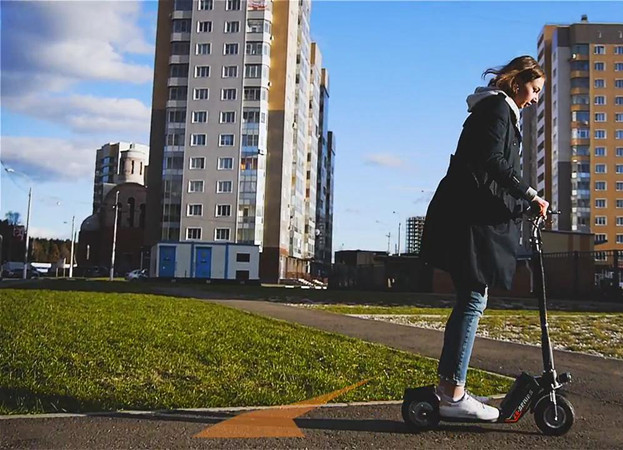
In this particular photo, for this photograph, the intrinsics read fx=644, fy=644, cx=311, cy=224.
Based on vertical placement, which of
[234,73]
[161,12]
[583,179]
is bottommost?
[583,179]

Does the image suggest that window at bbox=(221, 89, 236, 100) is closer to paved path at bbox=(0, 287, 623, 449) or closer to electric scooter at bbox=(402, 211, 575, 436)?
paved path at bbox=(0, 287, 623, 449)

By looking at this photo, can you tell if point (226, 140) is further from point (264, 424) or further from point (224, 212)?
point (264, 424)

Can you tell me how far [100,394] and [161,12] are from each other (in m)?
83.3

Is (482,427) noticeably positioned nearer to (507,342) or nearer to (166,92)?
(507,342)

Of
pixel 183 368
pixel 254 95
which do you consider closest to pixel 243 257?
pixel 254 95

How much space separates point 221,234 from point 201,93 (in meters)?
17.1

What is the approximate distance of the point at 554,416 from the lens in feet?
12.4

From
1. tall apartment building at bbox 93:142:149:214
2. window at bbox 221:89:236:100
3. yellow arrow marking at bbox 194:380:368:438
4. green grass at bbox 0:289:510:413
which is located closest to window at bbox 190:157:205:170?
window at bbox 221:89:236:100

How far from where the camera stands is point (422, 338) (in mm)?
9297

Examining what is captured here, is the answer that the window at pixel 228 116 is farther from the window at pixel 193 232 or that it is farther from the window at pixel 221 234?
the window at pixel 193 232

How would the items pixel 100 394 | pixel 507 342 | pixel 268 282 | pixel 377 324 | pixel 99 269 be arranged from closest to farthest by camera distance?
pixel 100 394, pixel 507 342, pixel 377 324, pixel 268 282, pixel 99 269

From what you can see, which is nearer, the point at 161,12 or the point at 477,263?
the point at 477,263

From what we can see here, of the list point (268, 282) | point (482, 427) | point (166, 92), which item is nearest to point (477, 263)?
point (482, 427)

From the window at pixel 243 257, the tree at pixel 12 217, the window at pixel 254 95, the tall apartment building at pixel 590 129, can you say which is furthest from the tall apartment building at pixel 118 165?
the tall apartment building at pixel 590 129
